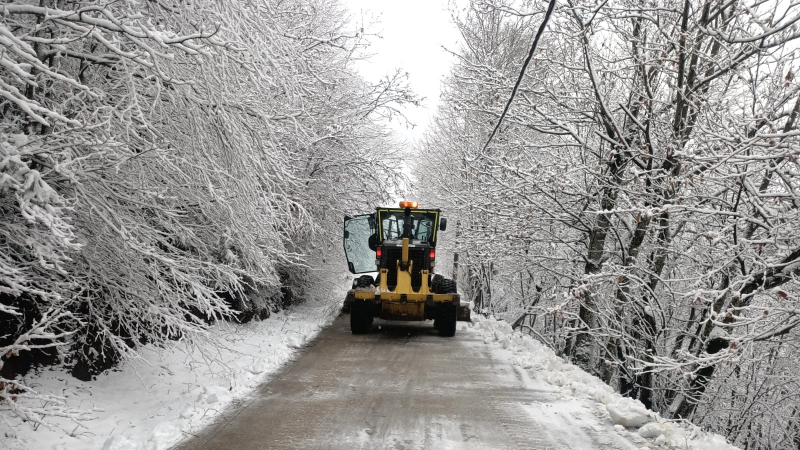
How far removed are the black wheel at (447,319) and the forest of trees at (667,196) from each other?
1562mm

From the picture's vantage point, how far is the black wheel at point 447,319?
39.5ft

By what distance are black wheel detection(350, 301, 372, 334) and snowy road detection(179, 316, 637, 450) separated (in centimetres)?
211

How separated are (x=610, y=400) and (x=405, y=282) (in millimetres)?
5880

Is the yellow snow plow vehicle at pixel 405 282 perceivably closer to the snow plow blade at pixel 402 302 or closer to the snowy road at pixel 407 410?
the snow plow blade at pixel 402 302

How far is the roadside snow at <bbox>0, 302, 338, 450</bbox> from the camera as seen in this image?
5070 millimetres

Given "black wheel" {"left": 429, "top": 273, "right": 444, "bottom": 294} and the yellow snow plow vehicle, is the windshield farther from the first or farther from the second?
"black wheel" {"left": 429, "top": 273, "right": 444, "bottom": 294}

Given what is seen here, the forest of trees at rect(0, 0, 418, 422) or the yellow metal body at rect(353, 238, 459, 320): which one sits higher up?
the forest of trees at rect(0, 0, 418, 422)

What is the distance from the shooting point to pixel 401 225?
13359mm

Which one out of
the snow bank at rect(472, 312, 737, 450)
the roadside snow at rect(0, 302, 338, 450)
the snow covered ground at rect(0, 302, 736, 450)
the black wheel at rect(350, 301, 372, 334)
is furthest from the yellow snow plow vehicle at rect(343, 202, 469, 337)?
the roadside snow at rect(0, 302, 338, 450)

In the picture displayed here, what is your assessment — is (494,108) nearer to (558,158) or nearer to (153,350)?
(558,158)

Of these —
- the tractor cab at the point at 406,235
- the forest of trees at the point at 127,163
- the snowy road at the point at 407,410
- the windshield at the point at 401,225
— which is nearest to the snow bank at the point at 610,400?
the snowy road at the point at 407,410

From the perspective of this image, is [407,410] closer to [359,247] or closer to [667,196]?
[667,196]

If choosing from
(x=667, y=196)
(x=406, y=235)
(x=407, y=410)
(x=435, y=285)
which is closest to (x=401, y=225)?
(x=406, y=235)

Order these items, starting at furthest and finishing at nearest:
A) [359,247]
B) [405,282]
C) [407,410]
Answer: [359,247] < [405,282] < [407,410]
